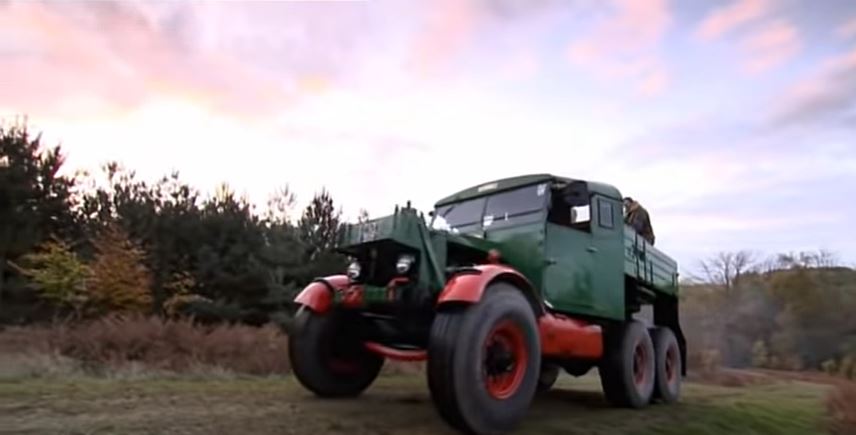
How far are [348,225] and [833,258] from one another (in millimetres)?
47380

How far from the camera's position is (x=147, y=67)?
38.0 ft

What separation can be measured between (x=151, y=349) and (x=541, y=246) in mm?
7106

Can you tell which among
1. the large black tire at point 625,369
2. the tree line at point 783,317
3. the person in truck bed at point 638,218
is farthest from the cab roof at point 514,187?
the tree line at point 783,317

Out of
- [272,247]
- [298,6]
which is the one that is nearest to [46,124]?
[272,247]

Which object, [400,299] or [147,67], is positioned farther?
[147,67]

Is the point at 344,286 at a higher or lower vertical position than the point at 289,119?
lower

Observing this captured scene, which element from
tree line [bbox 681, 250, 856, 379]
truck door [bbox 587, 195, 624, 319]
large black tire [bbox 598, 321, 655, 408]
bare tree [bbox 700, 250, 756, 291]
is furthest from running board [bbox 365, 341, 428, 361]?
bare tree [bbox 700, 250, 756, 291]

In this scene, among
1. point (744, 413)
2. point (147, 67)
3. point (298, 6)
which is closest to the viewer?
point (744, 413)

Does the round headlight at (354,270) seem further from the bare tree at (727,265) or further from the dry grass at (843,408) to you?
the bare tree at (727,265)

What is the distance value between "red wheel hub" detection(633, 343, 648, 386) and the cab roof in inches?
76.9

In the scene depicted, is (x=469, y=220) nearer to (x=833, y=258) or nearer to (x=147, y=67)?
(x=147, y=67)

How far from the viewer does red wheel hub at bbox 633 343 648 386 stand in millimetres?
9164

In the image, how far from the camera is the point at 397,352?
6.74 metres

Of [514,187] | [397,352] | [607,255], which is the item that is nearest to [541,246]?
[514,187]
